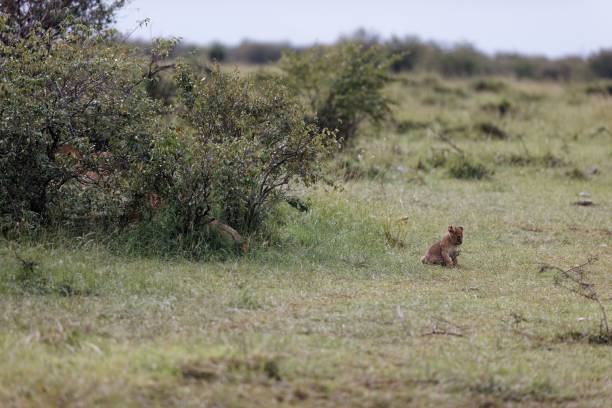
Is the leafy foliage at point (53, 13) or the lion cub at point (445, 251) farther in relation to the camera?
the leafy foliage at point (53, 13)

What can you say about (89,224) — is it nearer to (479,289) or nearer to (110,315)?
(110,315)

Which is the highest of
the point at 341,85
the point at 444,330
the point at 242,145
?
the point at 341,85

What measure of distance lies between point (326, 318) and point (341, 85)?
10.0 metres

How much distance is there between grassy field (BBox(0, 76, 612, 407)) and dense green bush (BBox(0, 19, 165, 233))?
515 millimetres

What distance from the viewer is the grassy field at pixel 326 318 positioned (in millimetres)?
4555

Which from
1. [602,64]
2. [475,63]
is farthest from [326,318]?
[602,64]

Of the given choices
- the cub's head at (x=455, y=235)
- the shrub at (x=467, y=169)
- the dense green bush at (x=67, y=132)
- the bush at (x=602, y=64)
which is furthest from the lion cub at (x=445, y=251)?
the bush at (x=602, y=64)

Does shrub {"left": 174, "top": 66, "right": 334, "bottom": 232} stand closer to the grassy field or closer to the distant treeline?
the grassy field

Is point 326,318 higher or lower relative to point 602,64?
lower

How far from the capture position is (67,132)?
7.56 m

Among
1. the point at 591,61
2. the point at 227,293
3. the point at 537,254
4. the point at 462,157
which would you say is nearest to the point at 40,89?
the point at 227,293

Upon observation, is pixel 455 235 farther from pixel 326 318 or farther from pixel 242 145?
pixel 326 318

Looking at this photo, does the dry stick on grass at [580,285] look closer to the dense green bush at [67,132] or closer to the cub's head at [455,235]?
the cub's head at [455,235]

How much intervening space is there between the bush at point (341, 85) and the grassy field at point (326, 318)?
474 cm
